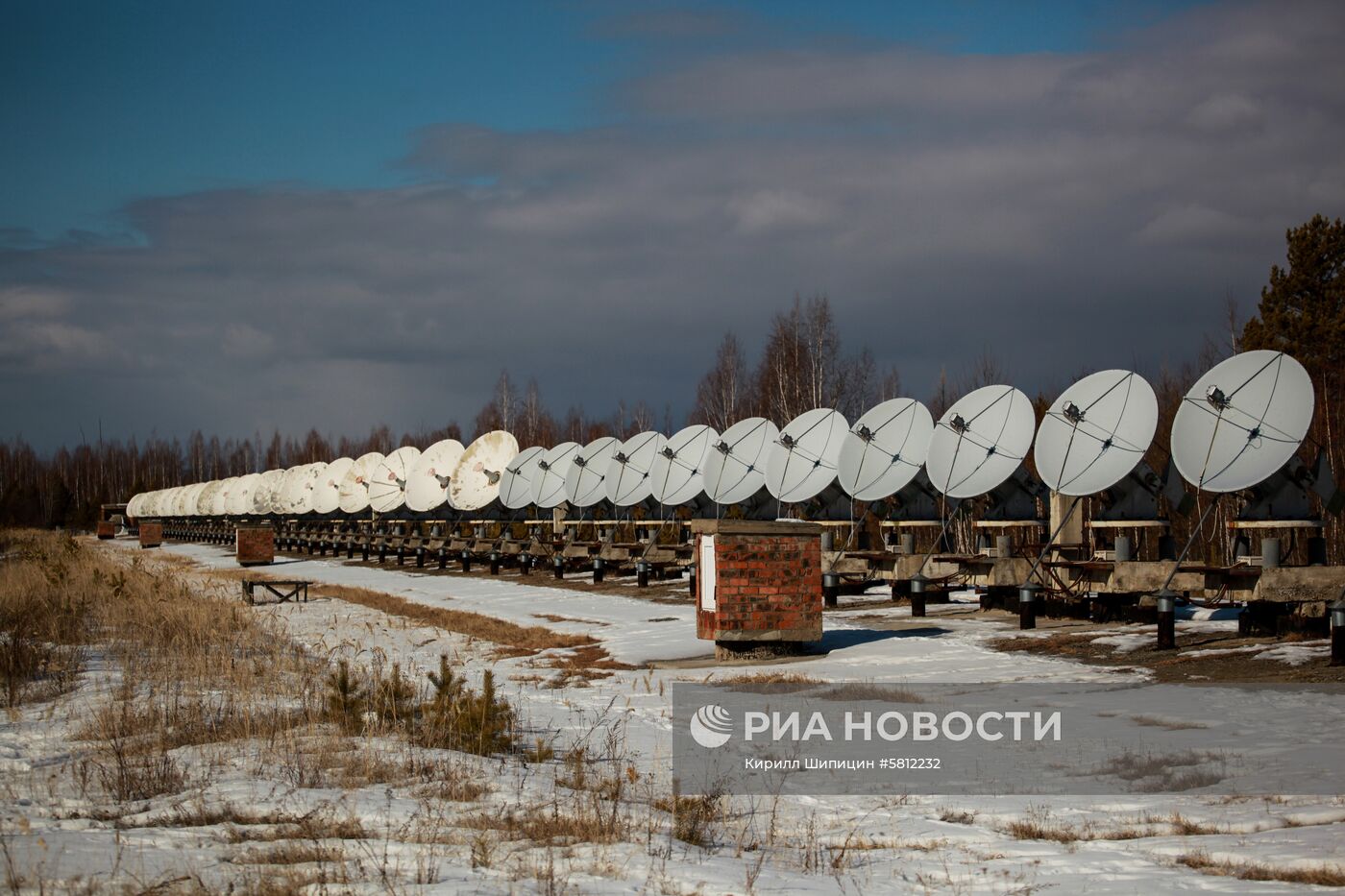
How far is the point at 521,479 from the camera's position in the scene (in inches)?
1538

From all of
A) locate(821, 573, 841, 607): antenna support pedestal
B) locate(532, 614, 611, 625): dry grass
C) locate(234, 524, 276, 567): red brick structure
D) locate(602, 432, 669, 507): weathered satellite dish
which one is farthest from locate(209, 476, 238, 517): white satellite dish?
locate(821, 573, 841, 607): antenna support pedestal

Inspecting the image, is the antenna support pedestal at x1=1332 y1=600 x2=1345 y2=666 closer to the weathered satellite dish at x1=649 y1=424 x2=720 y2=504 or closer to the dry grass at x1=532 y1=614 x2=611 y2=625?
the dry grass at x1=532 y1=614 x2=611 y2=625

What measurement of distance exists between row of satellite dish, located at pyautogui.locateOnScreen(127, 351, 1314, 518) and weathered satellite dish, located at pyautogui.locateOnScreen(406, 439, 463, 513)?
5 cm

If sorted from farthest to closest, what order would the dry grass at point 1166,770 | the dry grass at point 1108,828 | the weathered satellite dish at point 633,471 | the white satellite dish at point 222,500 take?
the white satellite dish at point 222,500, the weathered satellite dish at point 633,471, the dry grass at point 1166,770, the dry grass at point 1108,828

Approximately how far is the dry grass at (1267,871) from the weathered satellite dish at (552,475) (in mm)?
31228

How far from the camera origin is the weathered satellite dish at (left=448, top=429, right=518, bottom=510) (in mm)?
41062

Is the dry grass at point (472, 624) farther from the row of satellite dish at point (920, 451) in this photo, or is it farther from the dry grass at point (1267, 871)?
the dry grass at point (1267, 871)

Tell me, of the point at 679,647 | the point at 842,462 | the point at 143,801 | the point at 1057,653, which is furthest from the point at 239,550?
the point at 143,801

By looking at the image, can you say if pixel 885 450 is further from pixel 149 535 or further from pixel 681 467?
pixel 149 535

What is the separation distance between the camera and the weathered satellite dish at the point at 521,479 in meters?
38.6

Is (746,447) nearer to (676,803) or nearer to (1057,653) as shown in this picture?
(1057,653)

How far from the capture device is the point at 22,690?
469 inches

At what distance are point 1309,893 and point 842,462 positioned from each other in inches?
738

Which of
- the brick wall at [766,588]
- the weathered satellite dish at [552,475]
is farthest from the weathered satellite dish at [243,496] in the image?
the brick wall at [766,588]
